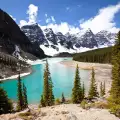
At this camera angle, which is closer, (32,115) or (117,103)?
(32,115)

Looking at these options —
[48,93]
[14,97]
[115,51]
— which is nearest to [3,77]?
[14,97]

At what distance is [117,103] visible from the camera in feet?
97.1

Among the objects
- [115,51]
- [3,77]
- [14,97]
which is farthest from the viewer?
[3,77]

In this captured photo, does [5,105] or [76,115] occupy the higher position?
[76,115]

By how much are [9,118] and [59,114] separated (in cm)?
545

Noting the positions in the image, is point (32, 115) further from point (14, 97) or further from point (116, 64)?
point (14, 97)

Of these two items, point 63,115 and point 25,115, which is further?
point 25,115

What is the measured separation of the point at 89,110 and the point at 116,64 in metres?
7.35

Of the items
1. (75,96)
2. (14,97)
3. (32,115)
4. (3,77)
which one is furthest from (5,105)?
(3,77)

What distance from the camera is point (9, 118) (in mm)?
24891

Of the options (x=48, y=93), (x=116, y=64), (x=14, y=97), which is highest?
(x=116, y=64)

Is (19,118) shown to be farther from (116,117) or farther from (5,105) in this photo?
(5,105)

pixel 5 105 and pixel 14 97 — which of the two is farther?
pixel 14 97

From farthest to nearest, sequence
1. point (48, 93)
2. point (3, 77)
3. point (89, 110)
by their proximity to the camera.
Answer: point (3, 77), point (48, 93), point (89, 110)
